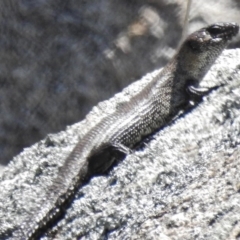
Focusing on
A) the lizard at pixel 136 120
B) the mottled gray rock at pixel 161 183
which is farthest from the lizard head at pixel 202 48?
the mottled gray rock at pixel 161 183

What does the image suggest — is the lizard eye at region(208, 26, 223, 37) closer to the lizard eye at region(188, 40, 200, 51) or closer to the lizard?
the lizard

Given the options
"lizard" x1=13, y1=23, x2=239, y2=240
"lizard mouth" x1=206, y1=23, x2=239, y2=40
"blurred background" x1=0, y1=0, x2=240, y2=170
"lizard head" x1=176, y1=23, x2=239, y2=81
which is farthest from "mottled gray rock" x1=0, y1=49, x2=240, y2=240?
"blurred background" x1=0, y1=0, x2=240, y2=170

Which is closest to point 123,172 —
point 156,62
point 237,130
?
point 237,130

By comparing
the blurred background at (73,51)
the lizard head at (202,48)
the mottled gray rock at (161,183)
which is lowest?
the mottled gray rock at (161,183)

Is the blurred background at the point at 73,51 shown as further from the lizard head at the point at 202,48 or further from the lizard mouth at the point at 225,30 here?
the lizard mouth at the point at 225,30

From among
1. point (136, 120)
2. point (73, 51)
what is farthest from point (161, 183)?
point (73, 51)

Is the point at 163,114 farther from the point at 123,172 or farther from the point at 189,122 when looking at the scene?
the point at 123,172

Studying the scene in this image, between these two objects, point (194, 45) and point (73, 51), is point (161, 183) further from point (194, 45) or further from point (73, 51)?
point (73, 51)
